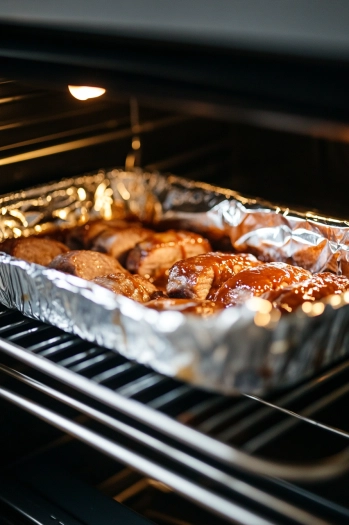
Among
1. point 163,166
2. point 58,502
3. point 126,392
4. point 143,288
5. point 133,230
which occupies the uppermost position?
point 163,166

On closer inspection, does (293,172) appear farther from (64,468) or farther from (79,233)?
(64,468)

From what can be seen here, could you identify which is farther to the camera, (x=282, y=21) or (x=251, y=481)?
(x=251, y=481)

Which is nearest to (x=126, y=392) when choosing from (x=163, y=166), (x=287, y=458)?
(x=287, y=458)

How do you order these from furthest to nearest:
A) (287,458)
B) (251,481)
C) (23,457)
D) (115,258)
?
1. (115,258)
2. (23,457)
3. (287,458)
4. (251,481)

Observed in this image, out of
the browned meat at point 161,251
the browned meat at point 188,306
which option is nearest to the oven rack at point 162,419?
the browned meat at point 188,306

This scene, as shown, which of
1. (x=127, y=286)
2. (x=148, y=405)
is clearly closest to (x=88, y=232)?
(x=127, y=286)

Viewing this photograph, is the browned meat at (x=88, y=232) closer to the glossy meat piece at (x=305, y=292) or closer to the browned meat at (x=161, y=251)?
the browned meat at (x=161, y=251)

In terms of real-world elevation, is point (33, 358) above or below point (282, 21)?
below
